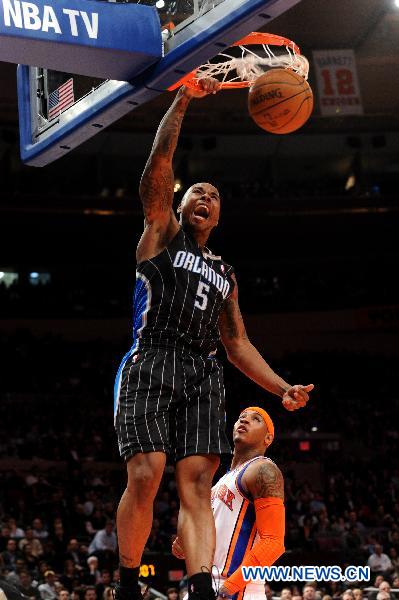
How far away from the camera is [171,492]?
56.0 ft

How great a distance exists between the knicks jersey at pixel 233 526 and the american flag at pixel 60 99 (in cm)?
231

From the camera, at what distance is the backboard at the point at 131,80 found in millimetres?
4023

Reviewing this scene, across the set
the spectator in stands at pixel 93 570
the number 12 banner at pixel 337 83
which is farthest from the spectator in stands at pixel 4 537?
the number 12 banner at pixel 337 83

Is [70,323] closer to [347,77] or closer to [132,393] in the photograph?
[347,77]

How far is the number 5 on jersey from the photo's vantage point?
4.32 metres

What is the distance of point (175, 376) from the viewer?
13.6ft

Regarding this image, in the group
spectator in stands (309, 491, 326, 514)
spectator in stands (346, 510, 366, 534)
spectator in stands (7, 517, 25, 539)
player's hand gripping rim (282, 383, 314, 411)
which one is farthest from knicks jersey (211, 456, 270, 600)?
spectator in stands (309, 491, 326, 514)

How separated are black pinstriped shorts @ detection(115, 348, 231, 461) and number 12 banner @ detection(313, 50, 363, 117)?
1576 centimetres

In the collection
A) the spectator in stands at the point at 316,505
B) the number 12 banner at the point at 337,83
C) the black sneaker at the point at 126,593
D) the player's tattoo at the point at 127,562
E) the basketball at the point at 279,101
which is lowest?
the spectator in stands at the point at 316,505

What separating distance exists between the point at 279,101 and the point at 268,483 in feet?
6.99

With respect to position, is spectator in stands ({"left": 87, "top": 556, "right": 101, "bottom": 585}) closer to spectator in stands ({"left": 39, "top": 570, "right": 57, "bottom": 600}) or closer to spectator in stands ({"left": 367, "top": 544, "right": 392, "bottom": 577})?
spectator in stands ({"left": 39, "top": 570, "right": 57, "bottom": 600})

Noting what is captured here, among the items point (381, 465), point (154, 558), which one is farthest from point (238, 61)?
point (381, 465)

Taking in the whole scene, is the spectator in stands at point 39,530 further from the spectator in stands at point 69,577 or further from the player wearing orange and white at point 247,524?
the player wearing orange and white at point 247,524

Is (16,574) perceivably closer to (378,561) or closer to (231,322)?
(378,561)
